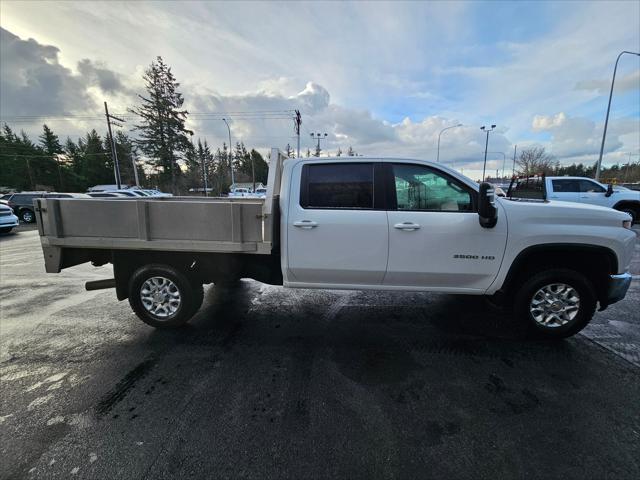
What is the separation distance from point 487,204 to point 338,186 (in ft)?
5.13

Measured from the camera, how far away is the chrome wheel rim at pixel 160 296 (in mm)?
3787

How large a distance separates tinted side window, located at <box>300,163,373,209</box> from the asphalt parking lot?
1601mm

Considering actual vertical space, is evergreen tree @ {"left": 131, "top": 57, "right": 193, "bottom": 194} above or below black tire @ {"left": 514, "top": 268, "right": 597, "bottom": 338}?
above

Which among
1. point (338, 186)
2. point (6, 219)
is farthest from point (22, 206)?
point (338, 186)

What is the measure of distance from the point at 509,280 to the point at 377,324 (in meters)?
1.63

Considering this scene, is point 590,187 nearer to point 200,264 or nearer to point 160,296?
point 200,264

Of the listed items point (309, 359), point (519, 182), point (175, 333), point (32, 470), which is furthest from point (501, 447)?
point (519, 182)

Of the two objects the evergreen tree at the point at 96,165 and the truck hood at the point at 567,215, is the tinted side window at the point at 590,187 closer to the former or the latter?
the truck hood at the point at 567,215

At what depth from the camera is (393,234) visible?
132 inches

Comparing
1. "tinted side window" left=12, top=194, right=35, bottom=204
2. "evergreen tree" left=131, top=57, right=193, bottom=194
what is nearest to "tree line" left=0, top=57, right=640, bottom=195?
"evergreen tree" left=131, top=57, right=193, bottom=194

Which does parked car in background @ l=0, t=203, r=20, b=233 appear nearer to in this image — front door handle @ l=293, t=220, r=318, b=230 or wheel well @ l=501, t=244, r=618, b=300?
front door handle @ l=293, t=220, r=318, b=230

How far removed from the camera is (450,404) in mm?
2551

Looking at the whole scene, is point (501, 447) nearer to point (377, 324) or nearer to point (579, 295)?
point (377, 324)

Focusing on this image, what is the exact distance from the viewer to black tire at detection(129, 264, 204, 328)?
12.2ft
